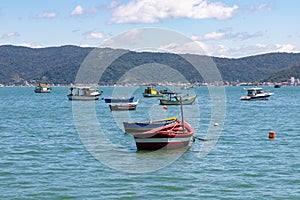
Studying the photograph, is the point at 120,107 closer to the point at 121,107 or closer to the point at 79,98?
the point at 121,107

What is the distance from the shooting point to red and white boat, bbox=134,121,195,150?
33.5 m

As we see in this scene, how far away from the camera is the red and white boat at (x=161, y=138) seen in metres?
33.5

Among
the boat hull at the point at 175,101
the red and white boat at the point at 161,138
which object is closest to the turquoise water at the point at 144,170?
the red and white boat at the point at 161,138

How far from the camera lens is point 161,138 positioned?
33562 mm

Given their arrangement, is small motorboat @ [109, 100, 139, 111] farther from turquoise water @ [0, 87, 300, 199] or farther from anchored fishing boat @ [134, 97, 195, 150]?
anchored fishing boat @ [134, 97, 195, 150]

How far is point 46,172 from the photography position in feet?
91.8

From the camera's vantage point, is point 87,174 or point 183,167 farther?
point 183,167

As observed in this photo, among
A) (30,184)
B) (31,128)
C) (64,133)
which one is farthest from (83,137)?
(30,184)

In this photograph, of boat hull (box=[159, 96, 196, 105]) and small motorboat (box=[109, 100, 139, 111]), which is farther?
boat hull (box=[159, 96, 196, 105])

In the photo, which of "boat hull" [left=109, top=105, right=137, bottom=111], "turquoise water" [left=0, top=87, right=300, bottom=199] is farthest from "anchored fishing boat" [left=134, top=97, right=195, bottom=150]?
"boat hull" [left=109, top=105, right=137, bottom=111]

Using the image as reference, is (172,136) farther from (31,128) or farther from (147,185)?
(31,128)

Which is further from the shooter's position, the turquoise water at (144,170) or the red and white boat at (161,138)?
the red and white boat at (161,138)

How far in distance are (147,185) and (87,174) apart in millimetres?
3674

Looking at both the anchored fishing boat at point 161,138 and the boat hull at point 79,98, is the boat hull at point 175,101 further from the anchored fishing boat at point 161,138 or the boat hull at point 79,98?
the anchored fishing boat at point 161,138
